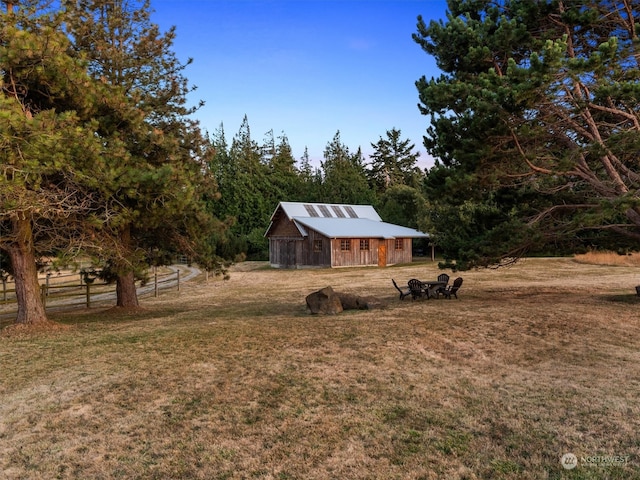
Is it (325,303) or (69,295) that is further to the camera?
(69,295)

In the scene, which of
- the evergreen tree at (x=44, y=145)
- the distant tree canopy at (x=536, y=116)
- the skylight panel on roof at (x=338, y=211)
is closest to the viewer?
the evergreen tree at (x=44, y=145)

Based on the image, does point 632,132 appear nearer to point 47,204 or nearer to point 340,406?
point 340,406

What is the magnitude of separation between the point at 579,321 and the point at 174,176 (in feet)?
35.0

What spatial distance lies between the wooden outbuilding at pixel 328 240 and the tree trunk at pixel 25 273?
74.7ft

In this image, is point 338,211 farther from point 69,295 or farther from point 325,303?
point 325,303

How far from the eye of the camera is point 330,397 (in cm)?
601

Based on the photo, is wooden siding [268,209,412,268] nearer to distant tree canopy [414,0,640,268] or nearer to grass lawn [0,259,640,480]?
distant tree canopy [414,0,640,268]

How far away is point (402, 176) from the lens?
3000 inches

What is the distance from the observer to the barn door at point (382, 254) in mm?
36344

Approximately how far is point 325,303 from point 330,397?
735cm

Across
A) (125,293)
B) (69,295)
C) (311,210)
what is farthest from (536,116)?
(311,210)

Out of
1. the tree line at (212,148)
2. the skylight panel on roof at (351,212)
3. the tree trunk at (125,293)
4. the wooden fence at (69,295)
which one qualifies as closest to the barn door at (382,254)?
the skylight panel on roof at (351,212)

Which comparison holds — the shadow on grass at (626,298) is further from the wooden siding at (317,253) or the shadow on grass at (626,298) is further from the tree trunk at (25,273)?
the wooden siding at (317,253)

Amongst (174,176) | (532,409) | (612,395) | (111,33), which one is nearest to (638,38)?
(612,395)
